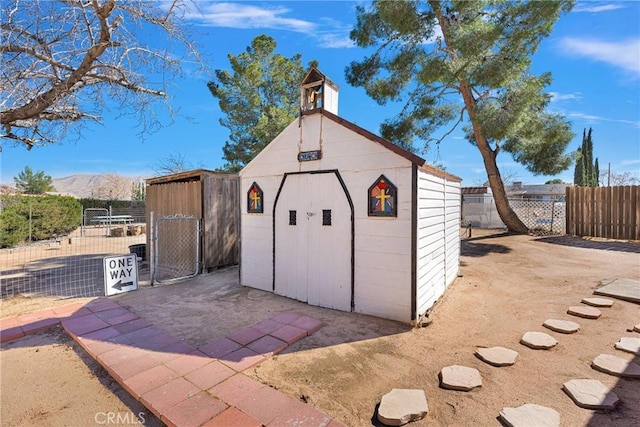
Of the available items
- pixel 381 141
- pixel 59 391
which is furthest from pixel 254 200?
pixel 59 391

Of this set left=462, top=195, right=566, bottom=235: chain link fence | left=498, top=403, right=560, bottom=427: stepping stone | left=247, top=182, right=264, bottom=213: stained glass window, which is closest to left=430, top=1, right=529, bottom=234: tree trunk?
left=462, top=195, right=566, bottom=235: chain link fence

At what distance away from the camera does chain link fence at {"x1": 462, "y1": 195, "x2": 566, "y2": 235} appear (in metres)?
12.4

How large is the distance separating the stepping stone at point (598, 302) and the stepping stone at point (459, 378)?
332 centimetres

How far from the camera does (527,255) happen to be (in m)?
8.68

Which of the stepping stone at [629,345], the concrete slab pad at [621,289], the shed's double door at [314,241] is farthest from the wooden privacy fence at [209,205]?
the concrete slab pad at [621,289]

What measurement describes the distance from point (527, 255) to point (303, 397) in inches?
347

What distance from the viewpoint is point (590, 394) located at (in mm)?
2518

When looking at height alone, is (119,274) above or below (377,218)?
below

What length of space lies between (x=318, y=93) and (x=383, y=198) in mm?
2347

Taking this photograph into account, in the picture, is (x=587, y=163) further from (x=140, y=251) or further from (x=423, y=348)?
(x=140, y=251)

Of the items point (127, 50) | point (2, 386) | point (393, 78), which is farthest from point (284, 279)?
point (393, 78)

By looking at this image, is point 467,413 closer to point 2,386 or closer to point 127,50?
point 2,386

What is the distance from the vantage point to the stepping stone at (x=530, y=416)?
2197 millimetres

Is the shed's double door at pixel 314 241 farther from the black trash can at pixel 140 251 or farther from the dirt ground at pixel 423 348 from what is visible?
the black trash can at pixel 140 251
